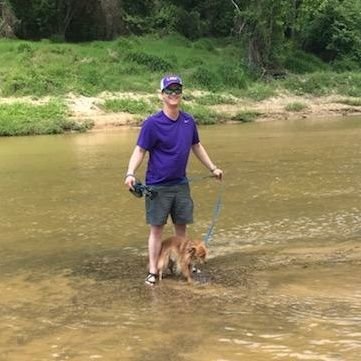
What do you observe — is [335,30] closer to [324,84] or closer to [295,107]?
[324,84]

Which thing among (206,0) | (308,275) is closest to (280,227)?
(308,275)

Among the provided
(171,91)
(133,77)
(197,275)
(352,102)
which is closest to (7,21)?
(133,77)

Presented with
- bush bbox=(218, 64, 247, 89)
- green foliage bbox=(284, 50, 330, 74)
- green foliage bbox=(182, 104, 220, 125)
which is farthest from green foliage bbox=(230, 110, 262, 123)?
green foliage bbox=(284, 50, 330, 74)

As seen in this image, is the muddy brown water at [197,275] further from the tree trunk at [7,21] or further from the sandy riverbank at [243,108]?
the tree trunk at [7,21]

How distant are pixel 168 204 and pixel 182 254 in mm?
494

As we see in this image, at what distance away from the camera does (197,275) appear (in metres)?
7.00

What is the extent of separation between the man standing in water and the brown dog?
8 centimetres

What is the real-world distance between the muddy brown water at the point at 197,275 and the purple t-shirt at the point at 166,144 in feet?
3.44

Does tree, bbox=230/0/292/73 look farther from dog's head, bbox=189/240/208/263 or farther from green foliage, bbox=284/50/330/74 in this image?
dog's head, bbox=189/240/208/263

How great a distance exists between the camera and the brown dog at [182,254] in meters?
6.74

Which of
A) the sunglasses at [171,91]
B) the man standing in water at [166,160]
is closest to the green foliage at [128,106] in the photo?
the man standing in water at [166,160]

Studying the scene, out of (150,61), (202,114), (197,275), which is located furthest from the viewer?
(150,61)

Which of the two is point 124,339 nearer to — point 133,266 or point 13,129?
point 133,266

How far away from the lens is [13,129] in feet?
78.0
